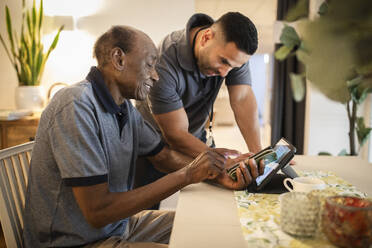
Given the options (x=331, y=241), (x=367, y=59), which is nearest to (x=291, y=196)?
(x=331, y=241)

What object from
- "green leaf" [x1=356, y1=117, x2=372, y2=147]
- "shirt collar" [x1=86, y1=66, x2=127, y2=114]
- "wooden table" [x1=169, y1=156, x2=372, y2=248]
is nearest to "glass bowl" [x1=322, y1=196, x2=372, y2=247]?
"wooden table" [x1=169, y1=156, x2=372, y2=248]

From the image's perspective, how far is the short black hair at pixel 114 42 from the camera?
3.76ft

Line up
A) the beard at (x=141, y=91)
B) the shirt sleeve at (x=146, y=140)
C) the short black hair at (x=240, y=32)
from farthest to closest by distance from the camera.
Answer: the short black hair at (x=240, y=32), the shirt sleeve at (x=146, y=140), the beard at (x=141, y=91)

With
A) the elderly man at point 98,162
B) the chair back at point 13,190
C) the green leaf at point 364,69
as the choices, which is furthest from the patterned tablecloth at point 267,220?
the chair back at point 13,190

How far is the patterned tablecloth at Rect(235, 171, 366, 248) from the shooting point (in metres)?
0.76

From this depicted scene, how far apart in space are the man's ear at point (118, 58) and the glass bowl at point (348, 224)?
779mm

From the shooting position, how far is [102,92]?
112 centimetres

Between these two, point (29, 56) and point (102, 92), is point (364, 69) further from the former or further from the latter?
point (29, 56)

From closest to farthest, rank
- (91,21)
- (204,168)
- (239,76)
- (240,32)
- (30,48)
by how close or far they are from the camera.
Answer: (204,168) → (240,32) → (239,76) → (30,48) → (91,21)

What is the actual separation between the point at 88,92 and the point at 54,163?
248mm

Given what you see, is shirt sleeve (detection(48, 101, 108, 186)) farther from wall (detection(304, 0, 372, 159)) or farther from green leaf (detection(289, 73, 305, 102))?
wall (detection(304, 0, 372, 159))

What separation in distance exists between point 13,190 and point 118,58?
605mm

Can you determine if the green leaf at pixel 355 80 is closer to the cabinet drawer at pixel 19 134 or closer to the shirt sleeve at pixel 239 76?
the shirt sleeve at pixel 239 76

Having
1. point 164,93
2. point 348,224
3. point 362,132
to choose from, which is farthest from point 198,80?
point 362,132
